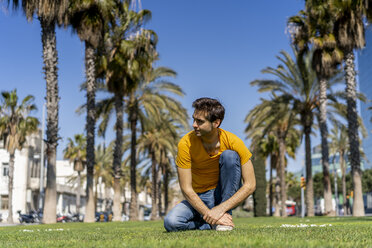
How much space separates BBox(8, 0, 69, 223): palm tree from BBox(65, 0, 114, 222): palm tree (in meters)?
3.30

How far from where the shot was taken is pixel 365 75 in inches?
5089

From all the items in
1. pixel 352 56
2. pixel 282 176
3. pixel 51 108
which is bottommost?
pixel 282 176

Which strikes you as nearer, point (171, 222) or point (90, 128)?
point (171, 222)

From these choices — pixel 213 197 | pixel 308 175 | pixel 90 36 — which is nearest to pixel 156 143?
pixel 308 175

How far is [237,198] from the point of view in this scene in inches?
181

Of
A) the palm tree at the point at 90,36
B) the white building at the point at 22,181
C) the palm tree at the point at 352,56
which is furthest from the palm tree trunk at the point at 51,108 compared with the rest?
the white building at the point at 22,181

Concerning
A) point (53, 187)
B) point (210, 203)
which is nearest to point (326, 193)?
point (53, 187)

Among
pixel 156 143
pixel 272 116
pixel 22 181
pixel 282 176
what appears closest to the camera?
pixel 272 116

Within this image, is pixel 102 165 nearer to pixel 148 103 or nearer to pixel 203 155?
pixel 148 103

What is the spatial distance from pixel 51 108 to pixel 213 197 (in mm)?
13352

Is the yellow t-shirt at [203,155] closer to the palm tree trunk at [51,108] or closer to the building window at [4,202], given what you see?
the palm tree trunk at [51,108]

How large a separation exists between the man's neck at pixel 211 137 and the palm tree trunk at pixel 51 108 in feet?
43.3

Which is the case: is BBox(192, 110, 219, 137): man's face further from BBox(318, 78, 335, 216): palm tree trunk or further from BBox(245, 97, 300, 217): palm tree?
BBox(245, 97, 300, 217): palm tree

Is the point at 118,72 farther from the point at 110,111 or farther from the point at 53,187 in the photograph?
the point at 53,187
